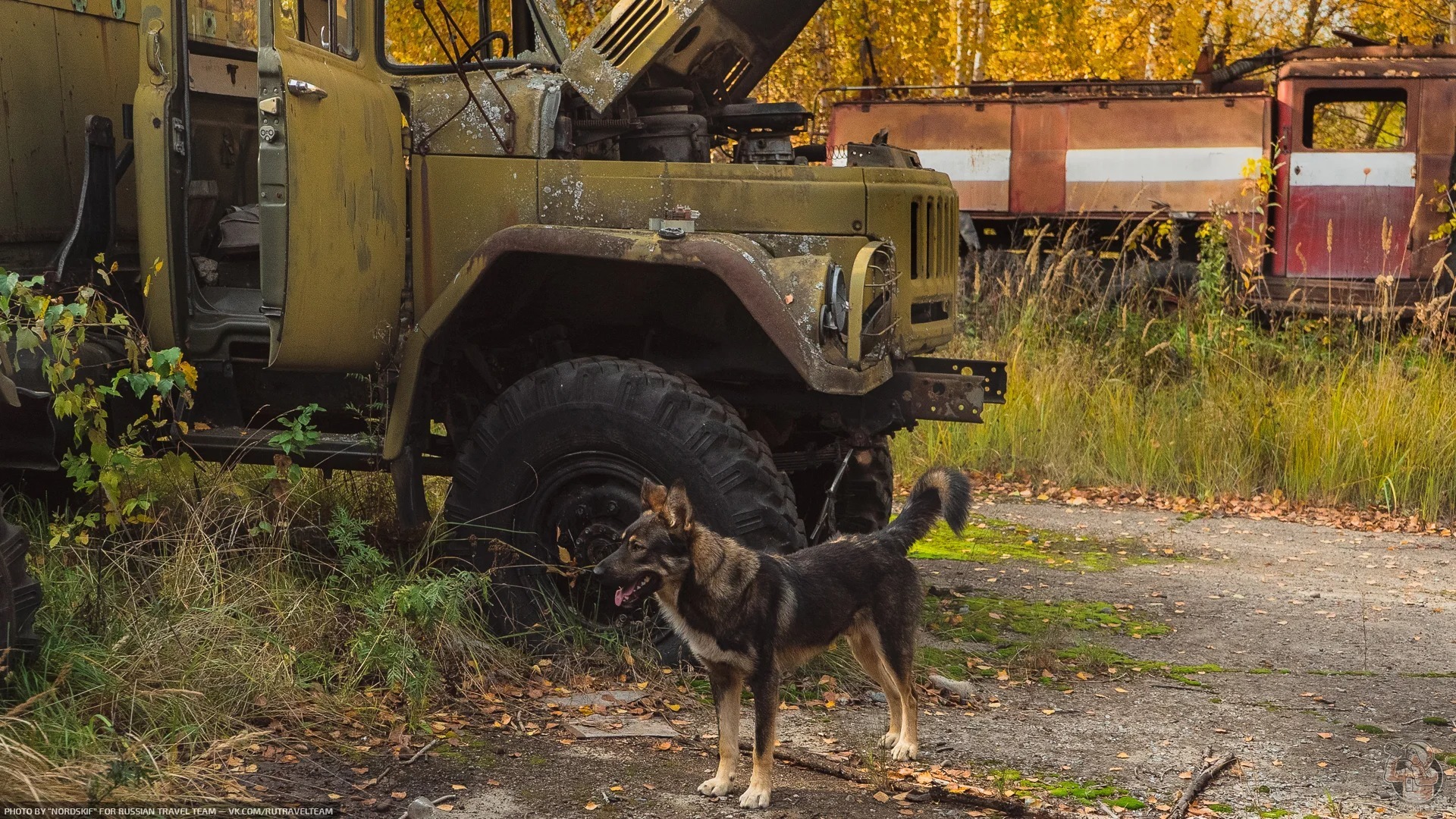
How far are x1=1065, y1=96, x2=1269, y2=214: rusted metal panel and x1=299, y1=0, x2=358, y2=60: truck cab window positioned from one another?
32.2 ft

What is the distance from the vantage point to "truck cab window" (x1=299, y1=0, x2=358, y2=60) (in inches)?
198

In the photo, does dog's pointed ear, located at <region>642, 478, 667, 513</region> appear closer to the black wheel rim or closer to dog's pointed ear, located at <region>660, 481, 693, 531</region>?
dog's pointed ear, located at <region>660, 481, 693, 531</region>

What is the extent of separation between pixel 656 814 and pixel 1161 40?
15.2 meters

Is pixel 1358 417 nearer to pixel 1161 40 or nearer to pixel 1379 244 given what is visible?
pixel 1379 244

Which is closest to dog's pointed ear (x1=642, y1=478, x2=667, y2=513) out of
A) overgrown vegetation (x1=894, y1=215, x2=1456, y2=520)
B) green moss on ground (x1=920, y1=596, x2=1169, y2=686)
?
green moss on ground (x1=920, y1=596, x2=1169, y2=686)

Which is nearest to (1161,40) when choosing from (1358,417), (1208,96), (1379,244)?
(1208,96)

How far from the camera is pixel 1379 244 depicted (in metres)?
13.2

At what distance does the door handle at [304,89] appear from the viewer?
467 centimetres

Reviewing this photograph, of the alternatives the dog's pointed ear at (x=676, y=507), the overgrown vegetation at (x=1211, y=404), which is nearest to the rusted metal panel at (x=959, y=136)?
the overgrown vegetation at (x=1211, y=404)

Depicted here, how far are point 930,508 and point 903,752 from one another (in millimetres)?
844

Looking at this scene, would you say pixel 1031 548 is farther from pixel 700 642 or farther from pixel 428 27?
pixel 428 27

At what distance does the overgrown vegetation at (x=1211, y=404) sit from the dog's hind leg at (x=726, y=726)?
5.32m

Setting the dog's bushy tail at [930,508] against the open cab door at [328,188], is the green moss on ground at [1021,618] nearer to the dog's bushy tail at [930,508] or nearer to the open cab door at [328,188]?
the dog's bushy tail at [930,508]

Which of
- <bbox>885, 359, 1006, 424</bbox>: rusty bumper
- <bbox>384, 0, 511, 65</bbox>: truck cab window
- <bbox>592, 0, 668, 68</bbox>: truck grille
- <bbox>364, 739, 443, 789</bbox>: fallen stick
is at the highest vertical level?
<bbox>384, 0, 511, 65</bbox>: truck cab window
